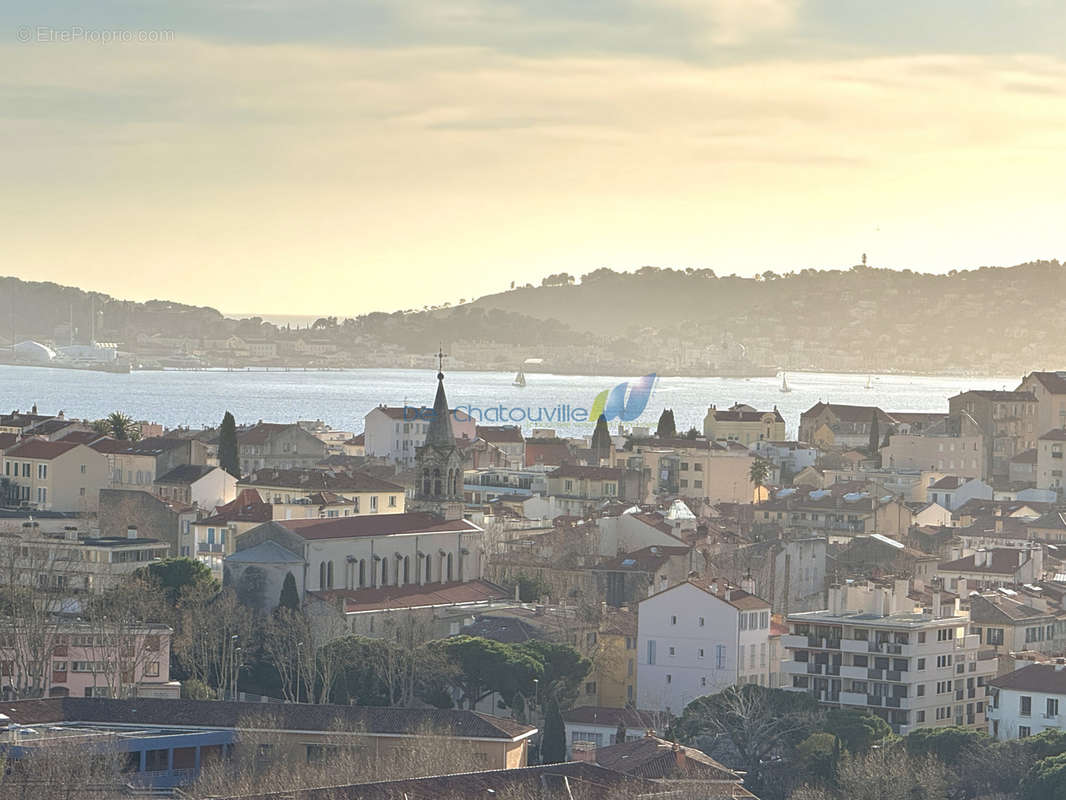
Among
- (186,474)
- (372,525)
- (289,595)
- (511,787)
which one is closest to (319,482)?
(186,474)

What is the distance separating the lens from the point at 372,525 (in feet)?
155

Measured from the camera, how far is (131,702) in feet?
100

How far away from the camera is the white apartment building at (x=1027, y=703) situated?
36.3 meters

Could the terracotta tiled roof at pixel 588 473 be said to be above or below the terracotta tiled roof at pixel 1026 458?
below

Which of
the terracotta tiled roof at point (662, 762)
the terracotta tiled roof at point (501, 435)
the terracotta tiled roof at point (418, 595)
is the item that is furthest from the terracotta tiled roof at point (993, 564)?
the terracotta tiled roof at point (501, 435)

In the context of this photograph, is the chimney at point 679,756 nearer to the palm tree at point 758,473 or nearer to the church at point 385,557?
the church at point 385,557

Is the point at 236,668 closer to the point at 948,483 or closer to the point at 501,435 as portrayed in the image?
the point at 948,483

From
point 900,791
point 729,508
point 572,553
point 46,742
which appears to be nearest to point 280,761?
point 46,742

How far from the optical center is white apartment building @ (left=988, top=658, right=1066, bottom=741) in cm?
3628

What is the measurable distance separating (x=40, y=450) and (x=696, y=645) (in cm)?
2592

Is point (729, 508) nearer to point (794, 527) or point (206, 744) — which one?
point (794, 527)

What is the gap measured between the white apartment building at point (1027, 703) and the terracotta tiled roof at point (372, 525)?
45.7 ft

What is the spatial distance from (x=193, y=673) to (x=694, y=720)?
8.14 m

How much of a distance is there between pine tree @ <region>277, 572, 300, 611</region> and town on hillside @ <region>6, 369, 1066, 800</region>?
54mm
